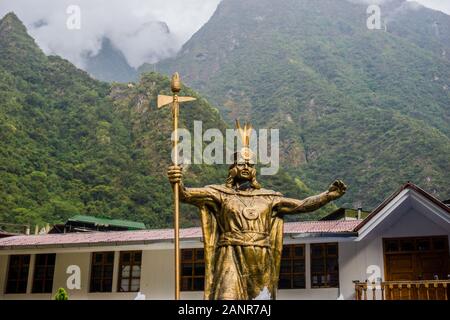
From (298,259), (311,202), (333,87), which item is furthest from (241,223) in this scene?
(333,87)

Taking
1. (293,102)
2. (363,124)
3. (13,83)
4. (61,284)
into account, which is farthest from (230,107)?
(61,284)

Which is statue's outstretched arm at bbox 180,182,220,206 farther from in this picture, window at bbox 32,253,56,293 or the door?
window at bbox 32,253,56,293

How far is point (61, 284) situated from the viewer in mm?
18375

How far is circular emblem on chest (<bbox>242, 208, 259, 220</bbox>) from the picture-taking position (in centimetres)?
737

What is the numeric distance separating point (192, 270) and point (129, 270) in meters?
2.09

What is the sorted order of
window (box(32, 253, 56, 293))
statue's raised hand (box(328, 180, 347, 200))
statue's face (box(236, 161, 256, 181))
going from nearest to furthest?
statue's raised hand (box(328, 180, 347, 200))
statue's face (box(236, 161, 256, 181))
window (box(32, 253, 56, 293))

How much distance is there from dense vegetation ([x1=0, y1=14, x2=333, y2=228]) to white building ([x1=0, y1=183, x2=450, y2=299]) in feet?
55.4

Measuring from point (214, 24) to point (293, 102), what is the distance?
177ft

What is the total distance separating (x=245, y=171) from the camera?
25.6 feet

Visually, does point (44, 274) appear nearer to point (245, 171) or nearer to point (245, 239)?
point (245, 171)

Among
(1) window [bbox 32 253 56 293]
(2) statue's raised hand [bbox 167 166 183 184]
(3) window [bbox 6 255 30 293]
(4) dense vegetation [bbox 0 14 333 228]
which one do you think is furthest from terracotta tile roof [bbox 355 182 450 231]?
(4) dense vegetation [bbox 0 14 333 228]

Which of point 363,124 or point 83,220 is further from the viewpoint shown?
point 363,124

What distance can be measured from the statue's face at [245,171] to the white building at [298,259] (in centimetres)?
731
